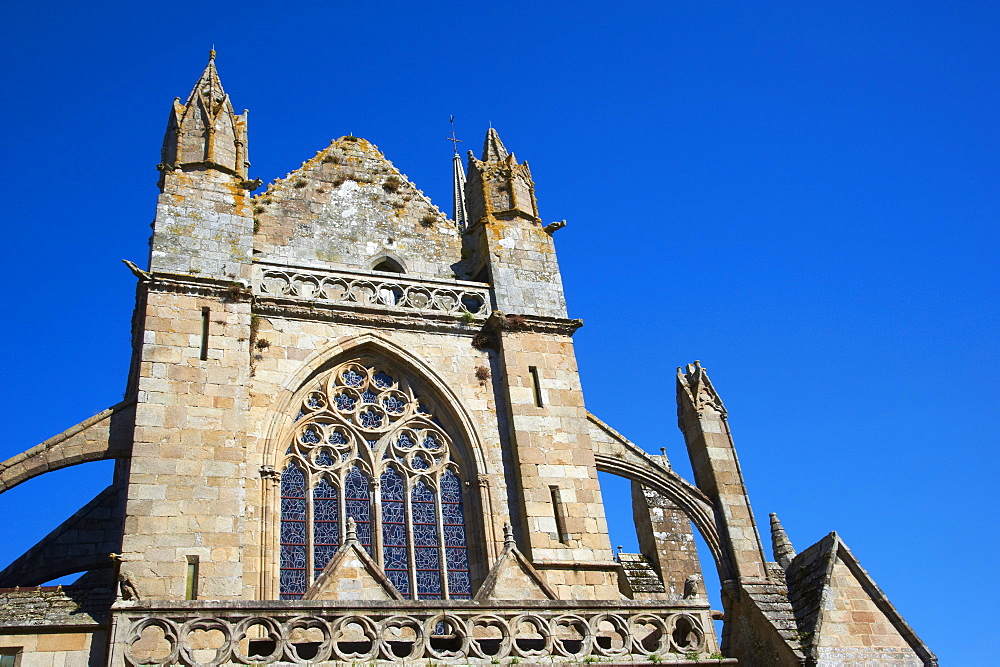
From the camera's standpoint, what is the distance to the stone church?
10.0 m

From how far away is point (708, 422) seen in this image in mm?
13945

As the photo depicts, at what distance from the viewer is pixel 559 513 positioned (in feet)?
41.3

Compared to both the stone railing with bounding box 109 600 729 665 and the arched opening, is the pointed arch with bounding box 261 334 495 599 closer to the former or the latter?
the stone railing with bounding box 109 600 729 665

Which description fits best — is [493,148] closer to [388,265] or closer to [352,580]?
[388,265]

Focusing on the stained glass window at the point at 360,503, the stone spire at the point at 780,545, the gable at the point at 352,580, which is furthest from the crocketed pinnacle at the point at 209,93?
the stone spire at the point at 780,545

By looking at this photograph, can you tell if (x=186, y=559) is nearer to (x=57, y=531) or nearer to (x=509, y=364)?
(x=57, y=531)

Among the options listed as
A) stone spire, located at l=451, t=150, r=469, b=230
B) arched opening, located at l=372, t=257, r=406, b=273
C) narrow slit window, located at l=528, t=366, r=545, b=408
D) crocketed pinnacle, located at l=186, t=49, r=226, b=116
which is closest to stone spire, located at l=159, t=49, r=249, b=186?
crocketed pinnacle, located at l=186, t=49, r=226, b=116

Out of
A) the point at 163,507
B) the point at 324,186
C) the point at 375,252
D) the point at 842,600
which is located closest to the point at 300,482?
the point at 163,507

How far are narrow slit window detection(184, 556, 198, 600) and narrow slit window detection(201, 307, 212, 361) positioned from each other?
2.66m

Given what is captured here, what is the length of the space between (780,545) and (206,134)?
387 inches

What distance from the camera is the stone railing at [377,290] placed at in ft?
45.7

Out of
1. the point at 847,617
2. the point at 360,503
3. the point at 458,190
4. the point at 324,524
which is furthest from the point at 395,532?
the point at 458,190

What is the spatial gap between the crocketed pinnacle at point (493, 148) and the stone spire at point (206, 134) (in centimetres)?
400

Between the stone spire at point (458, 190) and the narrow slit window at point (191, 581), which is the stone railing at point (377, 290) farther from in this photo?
the stone spire at point (458, 190)
